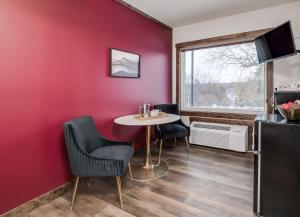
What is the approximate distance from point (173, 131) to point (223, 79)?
1.57 metres

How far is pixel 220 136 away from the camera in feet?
12.0

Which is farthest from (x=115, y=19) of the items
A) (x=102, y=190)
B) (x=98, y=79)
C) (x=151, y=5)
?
(x=102, y=190)

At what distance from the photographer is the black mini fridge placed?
5.28 ft

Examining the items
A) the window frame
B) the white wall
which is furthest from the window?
the white wall

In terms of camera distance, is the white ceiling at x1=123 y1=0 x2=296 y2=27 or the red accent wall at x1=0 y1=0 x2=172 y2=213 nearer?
the red accent wall at x1=0 y1=0 x2=172 y2=213

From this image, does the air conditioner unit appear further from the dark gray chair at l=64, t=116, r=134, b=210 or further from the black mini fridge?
the dark gray chair at l=64, t=116, r=134, b=210

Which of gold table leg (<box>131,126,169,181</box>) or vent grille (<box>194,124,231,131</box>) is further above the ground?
vent grille (<box>194,124,231,131</box>)

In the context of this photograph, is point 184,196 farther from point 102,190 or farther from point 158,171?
point 102,190

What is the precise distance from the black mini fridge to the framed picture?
201 cm

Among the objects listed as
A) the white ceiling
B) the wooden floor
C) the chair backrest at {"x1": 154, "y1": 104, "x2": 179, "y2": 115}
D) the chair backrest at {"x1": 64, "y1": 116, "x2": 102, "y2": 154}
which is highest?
the white ceiling

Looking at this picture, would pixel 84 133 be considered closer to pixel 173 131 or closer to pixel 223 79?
pixel 173 131

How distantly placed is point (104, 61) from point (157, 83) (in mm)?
1423

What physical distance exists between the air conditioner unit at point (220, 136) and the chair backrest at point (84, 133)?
7.05 ft

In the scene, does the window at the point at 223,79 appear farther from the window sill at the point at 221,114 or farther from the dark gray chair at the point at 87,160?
the dark gray chair at the point at 87,160
